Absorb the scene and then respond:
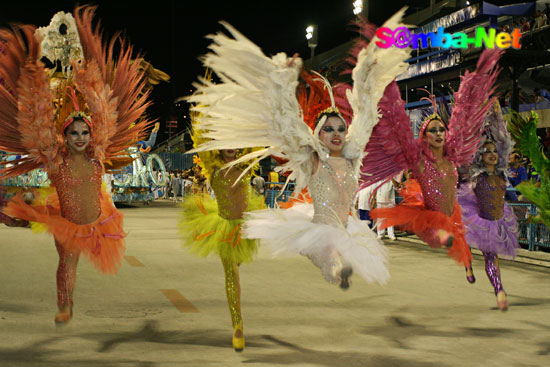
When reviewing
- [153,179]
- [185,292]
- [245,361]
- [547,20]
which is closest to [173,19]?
[153,179]

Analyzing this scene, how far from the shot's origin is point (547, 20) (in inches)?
788

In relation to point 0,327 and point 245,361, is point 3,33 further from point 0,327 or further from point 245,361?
point 245,361

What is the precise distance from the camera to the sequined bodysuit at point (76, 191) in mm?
6262

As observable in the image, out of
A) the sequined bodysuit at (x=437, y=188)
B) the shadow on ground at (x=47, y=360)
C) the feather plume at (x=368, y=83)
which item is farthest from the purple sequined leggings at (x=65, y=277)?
the sequined bodysuit at (x=437, y=188)

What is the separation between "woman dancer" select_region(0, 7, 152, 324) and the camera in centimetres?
616

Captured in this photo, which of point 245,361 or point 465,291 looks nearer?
point 245,361

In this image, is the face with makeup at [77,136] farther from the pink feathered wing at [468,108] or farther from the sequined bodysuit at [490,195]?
the sequined bodysuit at [490,195]

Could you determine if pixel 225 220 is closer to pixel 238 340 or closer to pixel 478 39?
pixel 238 340

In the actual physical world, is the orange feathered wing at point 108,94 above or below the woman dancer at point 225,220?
above

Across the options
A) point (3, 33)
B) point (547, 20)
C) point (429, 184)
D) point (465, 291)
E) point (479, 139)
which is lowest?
point (465, 291)

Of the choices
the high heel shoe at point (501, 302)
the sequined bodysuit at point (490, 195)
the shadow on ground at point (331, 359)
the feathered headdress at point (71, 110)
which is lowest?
the shadow on ground at point (331, 359)

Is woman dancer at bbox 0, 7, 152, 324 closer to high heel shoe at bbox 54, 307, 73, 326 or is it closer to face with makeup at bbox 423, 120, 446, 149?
high heel shoe at bbox 54, 307, 73, 326

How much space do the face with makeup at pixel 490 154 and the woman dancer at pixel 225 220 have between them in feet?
10.3

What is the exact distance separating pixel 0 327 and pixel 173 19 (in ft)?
128
